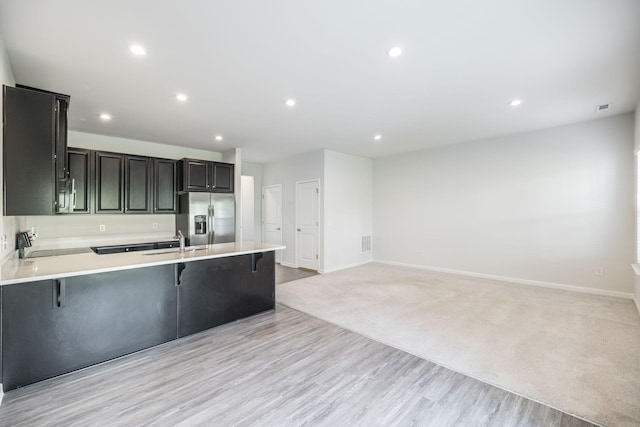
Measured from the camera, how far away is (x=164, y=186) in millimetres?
5430

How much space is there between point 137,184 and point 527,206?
7065 millimetres

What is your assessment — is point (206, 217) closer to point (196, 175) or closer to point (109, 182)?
point (196, 175)

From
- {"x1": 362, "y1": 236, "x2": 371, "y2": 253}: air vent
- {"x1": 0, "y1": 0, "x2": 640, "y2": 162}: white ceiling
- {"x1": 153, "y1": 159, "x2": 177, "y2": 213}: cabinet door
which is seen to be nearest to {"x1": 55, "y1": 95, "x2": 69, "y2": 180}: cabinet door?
{"x1": 0, "y1": 0, "x2": 640, "y2": 162}: white ceiling

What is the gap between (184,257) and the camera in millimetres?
3000

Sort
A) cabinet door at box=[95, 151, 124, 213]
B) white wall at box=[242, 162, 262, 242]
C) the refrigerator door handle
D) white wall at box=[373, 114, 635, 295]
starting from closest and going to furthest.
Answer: white wall at box=[373, 114, 635, 295] → cabinet door at box=[95, 151, 124, 213] → the refrigerator door handle → white wall at box=[242, 162, 262, 242]

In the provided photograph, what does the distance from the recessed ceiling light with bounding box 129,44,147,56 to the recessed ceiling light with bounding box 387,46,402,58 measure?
2.15 m

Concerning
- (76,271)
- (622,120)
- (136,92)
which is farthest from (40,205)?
(622,120)

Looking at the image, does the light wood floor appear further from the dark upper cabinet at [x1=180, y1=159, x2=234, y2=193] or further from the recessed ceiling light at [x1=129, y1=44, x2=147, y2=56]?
the dark upper cabinet at [x1=180, y1=159, x2=234, y2=193]

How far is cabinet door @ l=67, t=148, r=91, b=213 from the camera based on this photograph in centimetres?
445

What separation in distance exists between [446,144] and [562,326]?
3.89 meters

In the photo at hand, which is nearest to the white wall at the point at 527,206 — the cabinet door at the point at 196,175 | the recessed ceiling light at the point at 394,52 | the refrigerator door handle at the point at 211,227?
the recessed ceiling light at the point at 394,52

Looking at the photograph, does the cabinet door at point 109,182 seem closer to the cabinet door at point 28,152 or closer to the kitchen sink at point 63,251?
the kitchen sink at point 63,251

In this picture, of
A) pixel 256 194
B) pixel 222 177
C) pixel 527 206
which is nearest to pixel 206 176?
pixel 222 177

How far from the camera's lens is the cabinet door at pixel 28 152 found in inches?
96.2
